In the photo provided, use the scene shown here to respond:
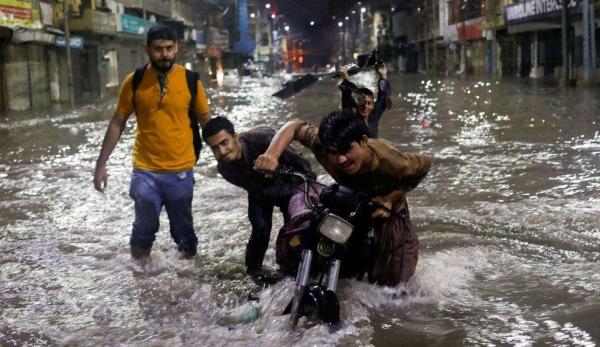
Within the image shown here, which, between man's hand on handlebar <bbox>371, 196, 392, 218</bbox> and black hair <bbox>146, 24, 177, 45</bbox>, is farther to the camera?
Result: black hair <bbox>146, 24, 177, 45</bbox>

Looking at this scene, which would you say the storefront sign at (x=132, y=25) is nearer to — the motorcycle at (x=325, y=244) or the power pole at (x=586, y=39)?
the power pole at (x=586, y=39)

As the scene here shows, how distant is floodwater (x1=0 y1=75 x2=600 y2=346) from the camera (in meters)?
3.88

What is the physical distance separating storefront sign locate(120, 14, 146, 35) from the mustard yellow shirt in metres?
36.9

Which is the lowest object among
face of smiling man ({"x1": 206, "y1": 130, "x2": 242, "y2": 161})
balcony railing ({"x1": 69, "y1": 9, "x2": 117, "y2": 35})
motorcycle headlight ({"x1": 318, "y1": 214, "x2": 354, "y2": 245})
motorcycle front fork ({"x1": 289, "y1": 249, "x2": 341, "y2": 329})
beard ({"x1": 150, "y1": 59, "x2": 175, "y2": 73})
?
motorcycle front fork ({"x1": 289, "y1": 249, "x2": 341, "y2": 329})

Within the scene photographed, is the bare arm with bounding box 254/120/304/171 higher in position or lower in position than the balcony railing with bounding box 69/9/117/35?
lower

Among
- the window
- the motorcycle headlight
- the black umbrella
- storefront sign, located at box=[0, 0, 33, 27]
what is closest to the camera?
the motorcycle headlight

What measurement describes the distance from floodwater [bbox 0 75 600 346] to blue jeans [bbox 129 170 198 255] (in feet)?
1.02

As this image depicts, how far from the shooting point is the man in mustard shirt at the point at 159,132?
15.6ft

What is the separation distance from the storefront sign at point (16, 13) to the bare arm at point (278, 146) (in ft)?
79.4

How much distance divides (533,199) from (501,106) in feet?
42.6

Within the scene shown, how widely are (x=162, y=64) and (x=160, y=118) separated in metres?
0.37

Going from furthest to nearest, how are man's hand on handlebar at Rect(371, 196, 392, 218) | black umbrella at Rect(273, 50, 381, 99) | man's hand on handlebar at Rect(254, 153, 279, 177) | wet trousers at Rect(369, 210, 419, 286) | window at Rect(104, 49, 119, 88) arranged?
window at Rect(104, 49, 119, 88) → black umbrella at Rect(273, 50, 381, 99) → wet trousers at Rect(369, 210, 419, 286) → man's hand on handlebar at Rect(371, 196, 392, 218) → man's hand on handlebar at Rect(254, 153, 279, 177)

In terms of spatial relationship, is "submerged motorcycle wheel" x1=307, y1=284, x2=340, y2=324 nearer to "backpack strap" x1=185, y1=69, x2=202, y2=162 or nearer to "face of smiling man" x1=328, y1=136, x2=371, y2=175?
"face of smiling man" x1=328, y1=136, x2=371, y2=175

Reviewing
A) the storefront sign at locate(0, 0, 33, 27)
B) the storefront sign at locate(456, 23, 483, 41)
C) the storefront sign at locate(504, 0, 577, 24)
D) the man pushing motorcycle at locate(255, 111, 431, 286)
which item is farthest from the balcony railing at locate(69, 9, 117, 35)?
the man pushing motorcycle at locate(255, 111, 431, 286)
